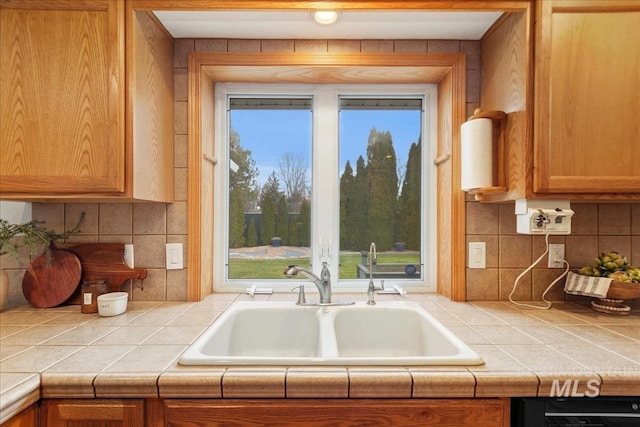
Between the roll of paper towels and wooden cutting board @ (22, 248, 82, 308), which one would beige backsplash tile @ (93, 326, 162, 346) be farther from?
the roll of paper towels

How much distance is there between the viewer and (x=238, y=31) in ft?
4.99

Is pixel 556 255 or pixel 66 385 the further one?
pixel 556 255

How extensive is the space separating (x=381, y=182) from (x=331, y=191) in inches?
10.5

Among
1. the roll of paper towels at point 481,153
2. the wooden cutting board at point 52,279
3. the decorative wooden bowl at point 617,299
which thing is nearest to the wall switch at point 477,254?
the roll of paper towels at point 481,153

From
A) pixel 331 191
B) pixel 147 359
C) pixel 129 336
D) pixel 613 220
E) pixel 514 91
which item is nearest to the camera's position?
pixel 147 359

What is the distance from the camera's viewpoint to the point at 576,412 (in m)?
0.89

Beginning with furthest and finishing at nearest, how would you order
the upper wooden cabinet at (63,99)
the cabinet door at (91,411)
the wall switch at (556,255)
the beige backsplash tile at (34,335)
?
1. the wall switch at (556,255)
2. the upper wooden cabinet at (63,99)
3. the beige backsplash tile at (34,335)
4. the cabinet door at (91,411)

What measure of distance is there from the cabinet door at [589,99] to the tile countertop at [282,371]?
0.53 meters

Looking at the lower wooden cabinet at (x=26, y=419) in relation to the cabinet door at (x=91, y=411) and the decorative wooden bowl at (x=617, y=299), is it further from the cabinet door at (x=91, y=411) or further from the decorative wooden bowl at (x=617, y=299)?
the decorative wooden bowl at (x=617, y=299)

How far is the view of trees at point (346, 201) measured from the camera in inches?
71.5

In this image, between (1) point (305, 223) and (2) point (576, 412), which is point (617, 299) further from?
(1) point (305, 223)

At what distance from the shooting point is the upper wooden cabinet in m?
1.19

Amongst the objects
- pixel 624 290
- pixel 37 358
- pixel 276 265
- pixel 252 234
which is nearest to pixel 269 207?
pixel 252 234

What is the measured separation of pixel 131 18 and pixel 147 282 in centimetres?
106
